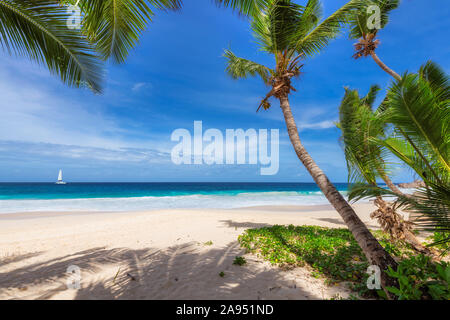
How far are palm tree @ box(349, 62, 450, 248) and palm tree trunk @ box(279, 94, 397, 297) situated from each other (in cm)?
62

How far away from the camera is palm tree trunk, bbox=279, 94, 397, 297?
9.46 feet

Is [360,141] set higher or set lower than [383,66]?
lower

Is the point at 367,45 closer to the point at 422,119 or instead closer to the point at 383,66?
the point at 383,66

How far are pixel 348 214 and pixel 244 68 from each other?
213 inches

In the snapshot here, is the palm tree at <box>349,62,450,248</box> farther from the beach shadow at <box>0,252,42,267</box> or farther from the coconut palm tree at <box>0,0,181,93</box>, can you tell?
the beach shadow at <box>0,252,42,267</box>

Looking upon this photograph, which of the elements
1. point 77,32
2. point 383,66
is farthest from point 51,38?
point 383,66

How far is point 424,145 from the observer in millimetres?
2607

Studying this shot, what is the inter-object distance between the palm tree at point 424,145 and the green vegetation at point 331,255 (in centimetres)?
92

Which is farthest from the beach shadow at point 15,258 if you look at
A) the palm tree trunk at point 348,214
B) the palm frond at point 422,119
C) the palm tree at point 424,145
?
the palm frond at point 422,119

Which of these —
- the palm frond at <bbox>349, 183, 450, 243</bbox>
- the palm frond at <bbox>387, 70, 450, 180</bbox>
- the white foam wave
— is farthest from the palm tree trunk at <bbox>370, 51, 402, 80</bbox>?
the white foam wave

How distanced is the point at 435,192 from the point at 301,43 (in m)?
4.67

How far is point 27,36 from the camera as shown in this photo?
3.14m

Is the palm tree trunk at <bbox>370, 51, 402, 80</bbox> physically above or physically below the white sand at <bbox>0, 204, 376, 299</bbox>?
above
